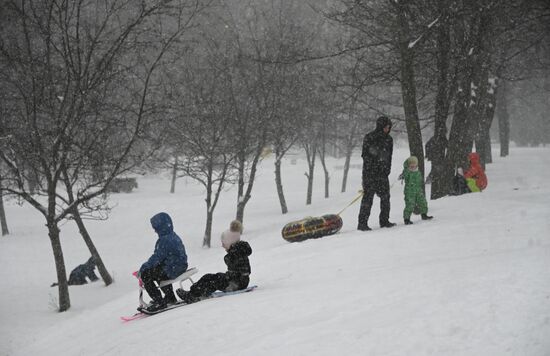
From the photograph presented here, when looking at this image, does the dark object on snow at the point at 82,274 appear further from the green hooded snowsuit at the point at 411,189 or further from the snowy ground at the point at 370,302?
the green hooded snowsuit at the point at 411,189

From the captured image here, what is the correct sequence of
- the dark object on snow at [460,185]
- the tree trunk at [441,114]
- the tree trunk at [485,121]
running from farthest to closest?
the tree trunk at [485,121]
the dark object on snow at [460,185]
the tree trunk at [441,114]

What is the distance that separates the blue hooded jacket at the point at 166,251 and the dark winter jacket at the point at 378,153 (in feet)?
14.2

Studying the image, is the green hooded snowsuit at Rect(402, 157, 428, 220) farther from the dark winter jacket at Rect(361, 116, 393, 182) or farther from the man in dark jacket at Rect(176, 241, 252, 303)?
the man in dark jacket at Rect(176, 241, 252, 303)

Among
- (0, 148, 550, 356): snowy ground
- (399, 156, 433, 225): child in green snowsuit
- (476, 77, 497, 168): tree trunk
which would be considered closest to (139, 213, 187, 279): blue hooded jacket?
(0, 148, 550, 356): snowy ground

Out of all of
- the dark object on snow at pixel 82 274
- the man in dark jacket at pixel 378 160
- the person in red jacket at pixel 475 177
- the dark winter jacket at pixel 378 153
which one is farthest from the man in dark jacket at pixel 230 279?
the person in red jacket at pixel 475 177

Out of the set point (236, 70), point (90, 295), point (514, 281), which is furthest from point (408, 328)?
point (236, 70)

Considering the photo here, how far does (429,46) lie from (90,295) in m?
12.8

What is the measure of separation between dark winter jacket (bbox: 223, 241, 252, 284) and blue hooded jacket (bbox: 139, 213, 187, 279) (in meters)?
0.80

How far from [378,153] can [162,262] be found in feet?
16.0

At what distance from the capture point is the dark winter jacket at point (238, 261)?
672 centimetres

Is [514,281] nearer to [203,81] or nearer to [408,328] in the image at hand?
[408,328]

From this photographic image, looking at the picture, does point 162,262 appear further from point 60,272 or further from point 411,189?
point 60,272

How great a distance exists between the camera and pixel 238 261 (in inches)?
266

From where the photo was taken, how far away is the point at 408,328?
3830 mm
